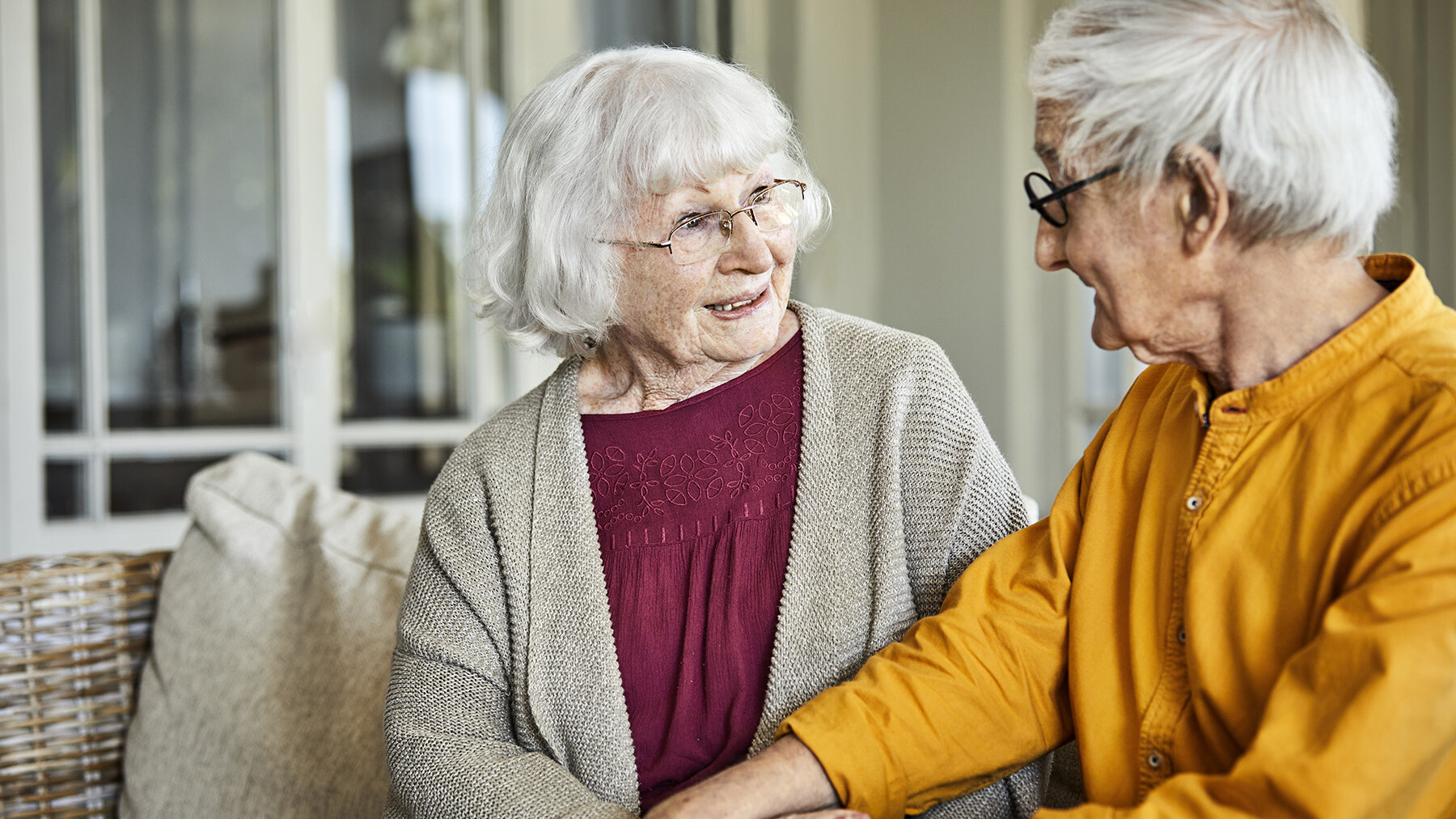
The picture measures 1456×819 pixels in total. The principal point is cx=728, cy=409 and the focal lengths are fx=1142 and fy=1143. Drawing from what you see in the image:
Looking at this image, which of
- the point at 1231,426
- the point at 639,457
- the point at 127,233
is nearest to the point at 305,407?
the point at 127,233

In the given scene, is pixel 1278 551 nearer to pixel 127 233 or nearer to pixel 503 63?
pixel 503 63

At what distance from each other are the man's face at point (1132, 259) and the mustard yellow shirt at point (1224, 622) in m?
0.08

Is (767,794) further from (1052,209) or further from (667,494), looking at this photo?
(1052,209)

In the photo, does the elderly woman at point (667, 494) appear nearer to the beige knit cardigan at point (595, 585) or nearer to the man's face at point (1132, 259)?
the beige knit cardigan at point (595, 585)

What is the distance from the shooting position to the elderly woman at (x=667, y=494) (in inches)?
50.0

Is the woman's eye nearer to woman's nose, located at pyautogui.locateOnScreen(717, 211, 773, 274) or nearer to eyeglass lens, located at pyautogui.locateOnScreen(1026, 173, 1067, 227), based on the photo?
woman's nose, located at pyautogui.locateOnScreen(717, 211, 773, 274)

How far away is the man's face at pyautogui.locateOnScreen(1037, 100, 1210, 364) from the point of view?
0.89 meters

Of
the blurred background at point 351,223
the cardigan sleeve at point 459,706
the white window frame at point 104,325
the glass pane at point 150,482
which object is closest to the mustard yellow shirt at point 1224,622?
the cardigan sleeve at point 459,706

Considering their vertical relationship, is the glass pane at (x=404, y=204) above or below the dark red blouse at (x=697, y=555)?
above

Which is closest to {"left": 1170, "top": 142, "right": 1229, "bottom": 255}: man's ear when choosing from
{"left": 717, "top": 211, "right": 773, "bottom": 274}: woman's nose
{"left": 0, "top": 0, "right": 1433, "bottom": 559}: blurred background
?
{"left": 717, "top": 211, "right": 773, "bottom": 274}: woman's nose

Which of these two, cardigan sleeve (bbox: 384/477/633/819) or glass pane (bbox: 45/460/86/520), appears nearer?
cardigan sleeve (bbox: 384/477/633/819)

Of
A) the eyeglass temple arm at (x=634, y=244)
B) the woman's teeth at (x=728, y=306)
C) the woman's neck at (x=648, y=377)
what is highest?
the eyeglass temple arm at (x=634, y=244)

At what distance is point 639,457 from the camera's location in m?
1.41

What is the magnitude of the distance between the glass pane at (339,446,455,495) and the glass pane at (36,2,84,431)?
73 cm
